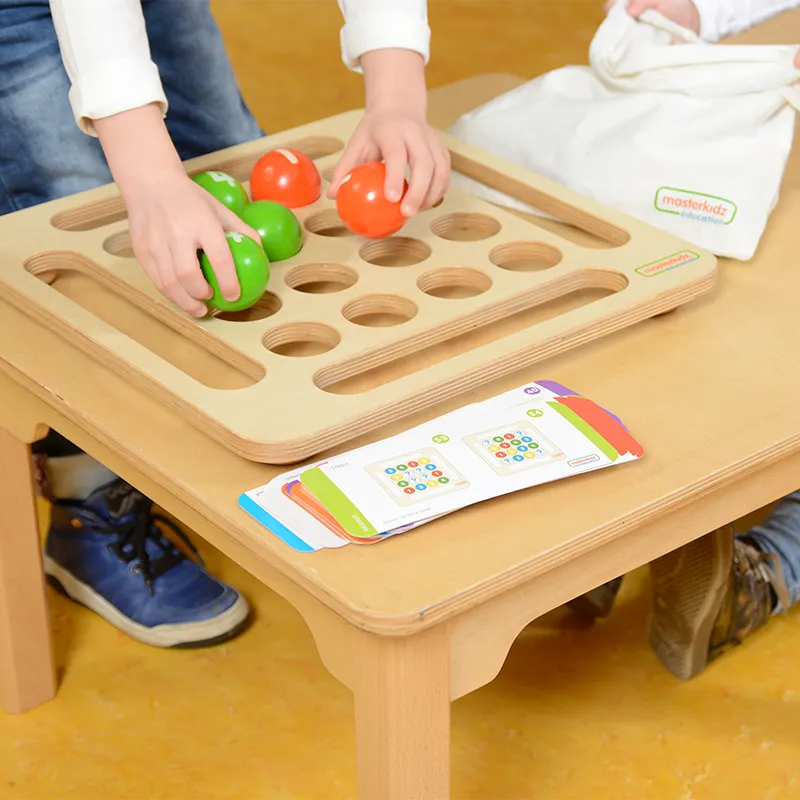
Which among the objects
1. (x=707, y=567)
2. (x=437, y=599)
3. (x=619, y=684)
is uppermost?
(x=437, y=599)

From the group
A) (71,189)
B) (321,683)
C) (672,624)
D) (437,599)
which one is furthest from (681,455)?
(71,189)

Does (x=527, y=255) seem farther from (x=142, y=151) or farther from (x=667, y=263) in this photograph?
(x=142, y=151)

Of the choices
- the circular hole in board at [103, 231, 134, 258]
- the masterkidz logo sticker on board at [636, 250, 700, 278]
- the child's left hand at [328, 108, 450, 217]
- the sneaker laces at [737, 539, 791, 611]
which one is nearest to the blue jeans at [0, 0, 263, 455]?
the circular hole in board at [103, 231, 134, 258]

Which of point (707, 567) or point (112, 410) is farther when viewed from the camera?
point (707, 567)

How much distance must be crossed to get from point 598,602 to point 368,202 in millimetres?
499

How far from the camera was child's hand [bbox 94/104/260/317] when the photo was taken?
2.77 ft

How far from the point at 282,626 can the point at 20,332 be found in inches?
19.0

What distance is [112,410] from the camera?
2.71 feet

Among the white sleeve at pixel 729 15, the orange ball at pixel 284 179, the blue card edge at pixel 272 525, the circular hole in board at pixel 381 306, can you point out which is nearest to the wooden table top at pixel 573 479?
the blue card edge at pixel 272 525

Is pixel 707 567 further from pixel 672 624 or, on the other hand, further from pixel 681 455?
pixel 681 455

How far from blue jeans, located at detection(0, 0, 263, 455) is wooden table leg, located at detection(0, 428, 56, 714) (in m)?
0.16

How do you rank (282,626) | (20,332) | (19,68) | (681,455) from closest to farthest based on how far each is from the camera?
(681,455) < (20,332) < (19,68) < (282,626)

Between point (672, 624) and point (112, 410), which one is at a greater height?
point (112, 410)

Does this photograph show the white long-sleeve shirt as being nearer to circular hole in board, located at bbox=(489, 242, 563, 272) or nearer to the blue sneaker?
circular hole in board, located at bbox=(489, 242, 563, 272)
